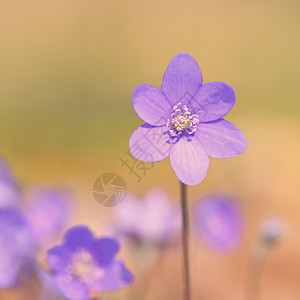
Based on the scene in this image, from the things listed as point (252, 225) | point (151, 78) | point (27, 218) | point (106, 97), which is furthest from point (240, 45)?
point (27, 218)

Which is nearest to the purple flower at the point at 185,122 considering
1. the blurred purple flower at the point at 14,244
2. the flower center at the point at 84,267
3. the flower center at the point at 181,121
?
the flower center at the point at 181,121

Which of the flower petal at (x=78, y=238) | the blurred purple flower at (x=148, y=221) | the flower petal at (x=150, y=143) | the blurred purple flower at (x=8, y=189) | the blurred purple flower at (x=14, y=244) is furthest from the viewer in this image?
the blurred purple flower at (x=148, y=221)

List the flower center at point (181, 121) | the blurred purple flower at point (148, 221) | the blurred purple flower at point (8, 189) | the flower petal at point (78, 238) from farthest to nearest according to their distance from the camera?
the blurred purple flower at point (148, 221) < the blurred purple flower at point (8, 189) < the flower petal at point (78, 238) < the flower center at point (181, 121)

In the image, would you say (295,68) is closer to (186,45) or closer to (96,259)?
(186,45)

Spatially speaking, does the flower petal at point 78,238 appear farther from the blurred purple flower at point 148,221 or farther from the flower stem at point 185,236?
the blurred purple flower at point 148,221

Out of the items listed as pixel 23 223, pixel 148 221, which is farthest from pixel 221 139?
pixel 148 221

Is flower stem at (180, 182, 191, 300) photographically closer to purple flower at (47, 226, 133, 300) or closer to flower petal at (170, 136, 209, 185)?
flower petal at (170, 136, 209, 185)
